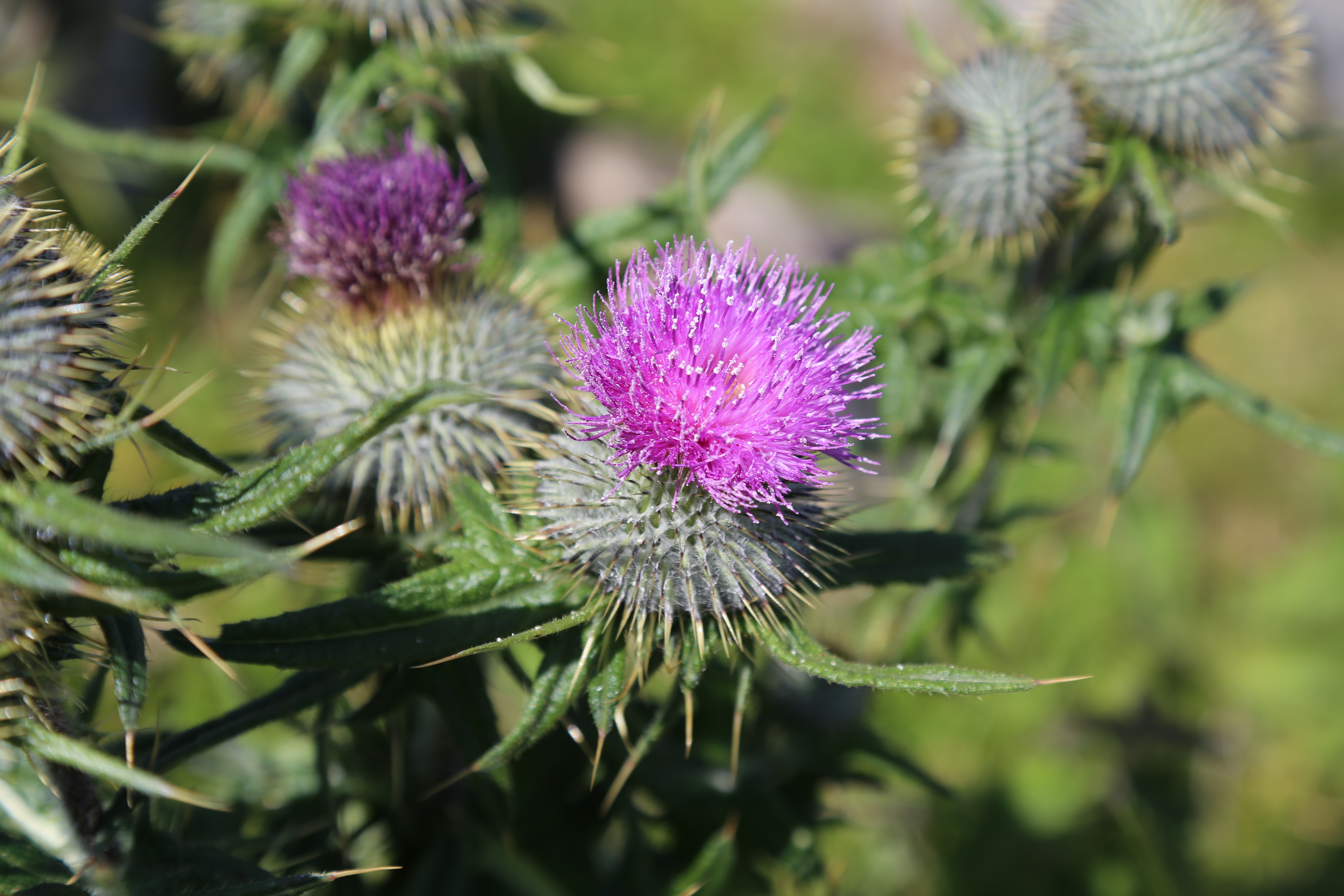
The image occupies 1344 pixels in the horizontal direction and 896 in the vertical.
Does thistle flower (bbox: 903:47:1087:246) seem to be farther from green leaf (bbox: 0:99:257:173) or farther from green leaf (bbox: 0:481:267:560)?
green leaf (bbox: 0:481:267:560)

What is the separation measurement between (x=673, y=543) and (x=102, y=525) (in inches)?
48.2

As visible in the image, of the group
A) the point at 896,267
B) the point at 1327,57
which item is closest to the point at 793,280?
the point at 896,267

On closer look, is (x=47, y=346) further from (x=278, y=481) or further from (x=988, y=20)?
(x=988, y=20)

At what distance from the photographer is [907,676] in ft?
6.88

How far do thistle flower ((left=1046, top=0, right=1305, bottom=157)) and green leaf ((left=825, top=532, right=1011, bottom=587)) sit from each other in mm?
2007

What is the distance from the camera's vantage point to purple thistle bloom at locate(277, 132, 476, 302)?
112 inches

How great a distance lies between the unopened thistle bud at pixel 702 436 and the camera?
2.22 m

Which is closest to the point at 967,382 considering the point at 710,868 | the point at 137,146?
the point at 710,868

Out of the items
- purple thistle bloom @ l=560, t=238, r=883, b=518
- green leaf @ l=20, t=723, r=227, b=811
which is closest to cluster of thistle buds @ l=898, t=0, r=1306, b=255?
purple thistle bloom @ l=560, t=238, r=883, b=518

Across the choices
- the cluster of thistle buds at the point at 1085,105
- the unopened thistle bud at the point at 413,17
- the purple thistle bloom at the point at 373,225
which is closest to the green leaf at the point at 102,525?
the purple thistle bloom at the point at 373,225

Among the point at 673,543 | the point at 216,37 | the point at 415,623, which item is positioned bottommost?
the point at 415,623

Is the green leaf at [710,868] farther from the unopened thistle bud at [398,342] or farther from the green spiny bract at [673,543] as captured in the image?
the unopened thistle bud at [398,342]

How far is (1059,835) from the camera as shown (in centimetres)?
514

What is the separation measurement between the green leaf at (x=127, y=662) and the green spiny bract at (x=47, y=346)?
1.13ft
